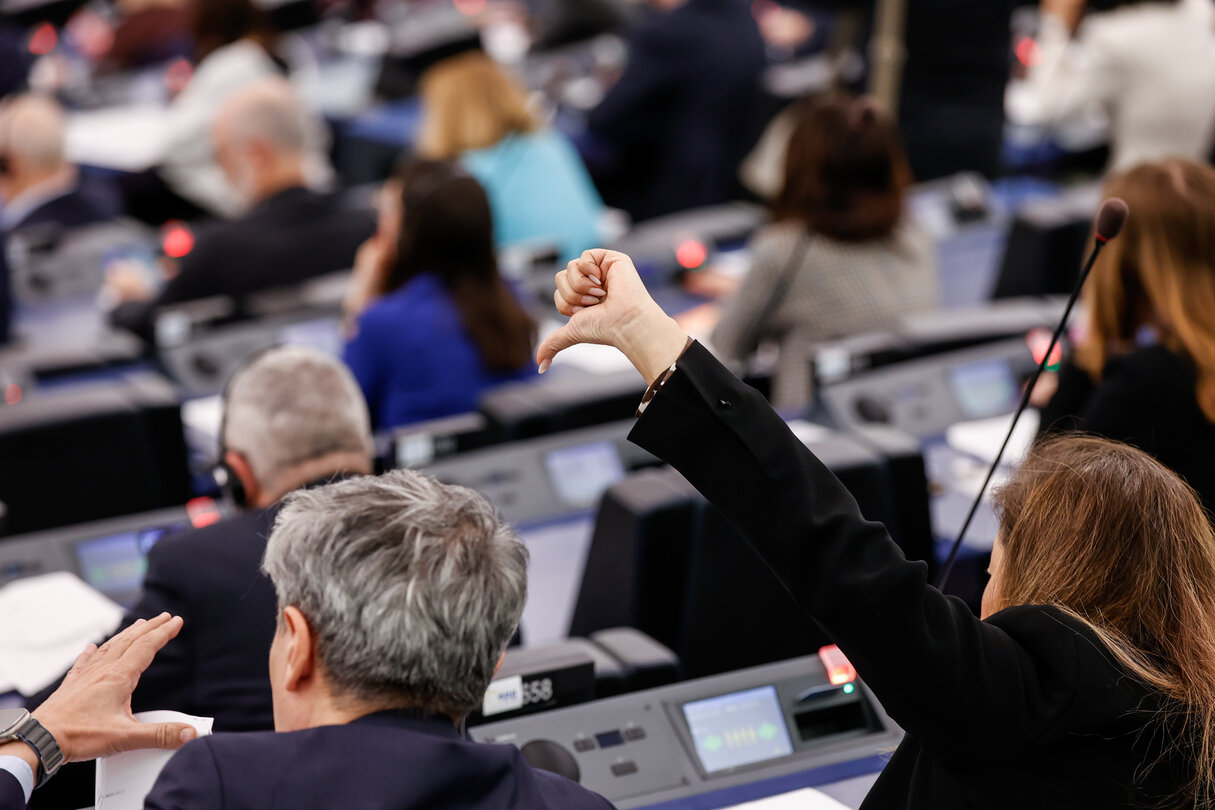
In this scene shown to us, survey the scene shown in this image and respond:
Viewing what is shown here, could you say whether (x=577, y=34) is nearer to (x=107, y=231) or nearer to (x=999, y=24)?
(x=999, y=24)

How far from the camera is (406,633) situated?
1150 millimetres

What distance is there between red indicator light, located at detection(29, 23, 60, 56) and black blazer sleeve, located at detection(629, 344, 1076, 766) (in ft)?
25.3

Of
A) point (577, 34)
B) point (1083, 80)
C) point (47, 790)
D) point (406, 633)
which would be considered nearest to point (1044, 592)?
point (406, 633)

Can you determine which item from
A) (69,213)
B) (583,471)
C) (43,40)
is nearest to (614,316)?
(583,471)

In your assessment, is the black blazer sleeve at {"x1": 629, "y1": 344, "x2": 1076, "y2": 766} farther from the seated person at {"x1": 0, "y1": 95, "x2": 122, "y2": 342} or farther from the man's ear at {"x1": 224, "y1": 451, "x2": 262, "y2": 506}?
the seated person at {"x1": 0, "y1": 95, "x2": 122, "y2": 342}

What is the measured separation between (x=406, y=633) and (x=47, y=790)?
2.22ft

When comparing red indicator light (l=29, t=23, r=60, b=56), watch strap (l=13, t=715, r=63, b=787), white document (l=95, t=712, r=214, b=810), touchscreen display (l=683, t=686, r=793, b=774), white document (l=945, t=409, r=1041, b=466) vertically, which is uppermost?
red indicator light (l=29, t=23, r=60, b=56)

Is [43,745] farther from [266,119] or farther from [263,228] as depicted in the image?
[266,119]

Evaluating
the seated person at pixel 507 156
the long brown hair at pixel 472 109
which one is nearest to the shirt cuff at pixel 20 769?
the seated person at pixel 507 156

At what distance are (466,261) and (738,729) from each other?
172 cm

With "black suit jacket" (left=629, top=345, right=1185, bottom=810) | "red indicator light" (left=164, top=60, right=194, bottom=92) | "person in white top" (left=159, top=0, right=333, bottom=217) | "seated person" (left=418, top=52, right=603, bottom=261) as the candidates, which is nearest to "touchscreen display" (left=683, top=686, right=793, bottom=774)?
"black suit jacket" (left=629, top=345, right=1185, bottom=810)

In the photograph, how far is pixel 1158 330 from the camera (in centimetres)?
229

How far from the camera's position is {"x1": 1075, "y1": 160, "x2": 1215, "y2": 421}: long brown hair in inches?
88.0

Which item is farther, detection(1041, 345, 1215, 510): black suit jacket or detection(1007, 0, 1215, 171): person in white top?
detection(1007, 0, 1215, 171): person in white top
